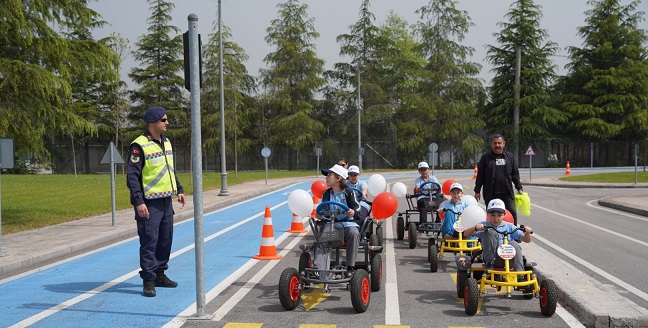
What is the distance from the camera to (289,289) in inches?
256

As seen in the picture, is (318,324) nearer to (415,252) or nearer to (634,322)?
(634,322)

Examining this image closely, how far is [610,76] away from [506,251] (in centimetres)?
5829

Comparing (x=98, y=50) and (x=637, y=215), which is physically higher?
(x=98, y=50)

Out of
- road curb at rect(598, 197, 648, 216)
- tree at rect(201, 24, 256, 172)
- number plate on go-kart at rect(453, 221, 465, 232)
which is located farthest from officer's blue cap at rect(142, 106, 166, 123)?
tree at rect(201, 24, 256, 172)

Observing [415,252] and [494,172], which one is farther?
[415,252]

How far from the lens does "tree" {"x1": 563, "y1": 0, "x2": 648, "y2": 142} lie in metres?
59.3

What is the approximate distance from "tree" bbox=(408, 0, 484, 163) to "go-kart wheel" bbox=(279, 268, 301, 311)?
2071 inches

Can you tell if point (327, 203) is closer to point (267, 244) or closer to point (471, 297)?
point (471, 297)

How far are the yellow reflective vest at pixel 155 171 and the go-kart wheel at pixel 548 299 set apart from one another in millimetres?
4231

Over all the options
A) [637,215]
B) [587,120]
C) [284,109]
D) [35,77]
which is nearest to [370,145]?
[284,109]

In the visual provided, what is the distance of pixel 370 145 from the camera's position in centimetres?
6300

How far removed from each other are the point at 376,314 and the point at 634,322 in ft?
7.78

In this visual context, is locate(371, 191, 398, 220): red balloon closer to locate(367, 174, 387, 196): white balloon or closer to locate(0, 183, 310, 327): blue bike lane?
locate(0, 183, 310, 327): blue bike lane

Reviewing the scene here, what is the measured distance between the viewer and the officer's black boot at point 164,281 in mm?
7770
